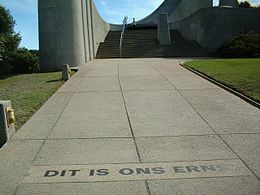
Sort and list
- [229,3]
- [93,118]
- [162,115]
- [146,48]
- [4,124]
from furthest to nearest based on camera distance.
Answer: [229,3] < [146,48] < [162,115] < [93,118] < [4,124]

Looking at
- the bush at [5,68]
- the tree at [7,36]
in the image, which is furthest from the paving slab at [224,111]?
the tree at [7,36]

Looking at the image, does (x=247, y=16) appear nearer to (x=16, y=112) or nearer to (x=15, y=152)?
(x=16, y=112)

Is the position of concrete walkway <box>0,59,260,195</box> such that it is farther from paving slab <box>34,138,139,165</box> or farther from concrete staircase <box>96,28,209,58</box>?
concrete staircase <box>96,28,209,58</box>

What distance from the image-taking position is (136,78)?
529 inches

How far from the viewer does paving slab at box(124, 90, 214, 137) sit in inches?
259

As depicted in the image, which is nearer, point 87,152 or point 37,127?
point 87,152

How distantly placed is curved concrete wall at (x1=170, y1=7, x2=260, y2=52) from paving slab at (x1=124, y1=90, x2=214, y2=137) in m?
18.9

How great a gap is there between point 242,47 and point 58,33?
41.2 ft

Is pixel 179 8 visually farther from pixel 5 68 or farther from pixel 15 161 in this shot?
pixel 15 161

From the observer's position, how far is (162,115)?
307 inches

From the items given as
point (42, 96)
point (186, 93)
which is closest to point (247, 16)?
point (186, 93)

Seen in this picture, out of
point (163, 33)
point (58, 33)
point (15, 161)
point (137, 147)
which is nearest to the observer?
point (15, 161)

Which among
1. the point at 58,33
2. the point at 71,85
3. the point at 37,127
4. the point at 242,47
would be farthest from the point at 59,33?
the point at 37,127

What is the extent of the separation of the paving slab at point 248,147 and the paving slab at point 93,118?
177 centimetres
